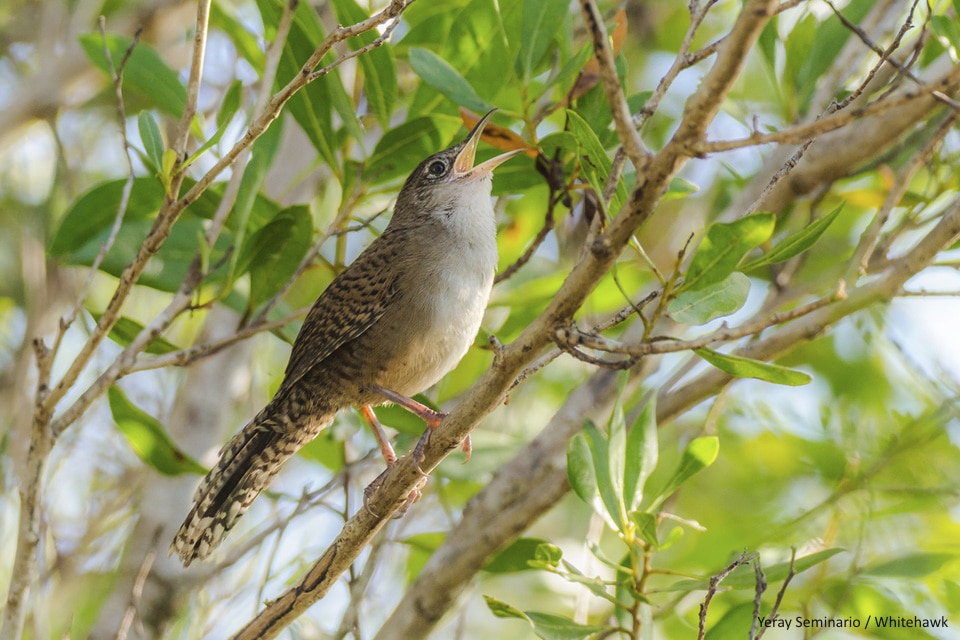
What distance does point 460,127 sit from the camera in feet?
12.1

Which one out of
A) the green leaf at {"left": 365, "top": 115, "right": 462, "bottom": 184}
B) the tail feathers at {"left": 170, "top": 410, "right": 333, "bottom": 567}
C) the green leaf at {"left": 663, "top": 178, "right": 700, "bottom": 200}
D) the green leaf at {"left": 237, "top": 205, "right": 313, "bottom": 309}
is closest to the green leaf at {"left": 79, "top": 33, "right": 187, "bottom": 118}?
the green leaf at {"left": 237, "top": 205, "right": 313, "bottom": 309}

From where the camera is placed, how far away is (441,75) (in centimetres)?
313

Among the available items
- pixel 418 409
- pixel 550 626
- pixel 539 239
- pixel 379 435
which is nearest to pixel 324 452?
pixel 379 435

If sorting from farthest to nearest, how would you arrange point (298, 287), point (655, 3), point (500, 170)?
1. point (655, 3)
2. point (298, 287)
3. point (500, 170)

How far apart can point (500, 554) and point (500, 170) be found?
136 centimetres

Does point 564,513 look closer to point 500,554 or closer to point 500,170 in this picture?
point 500,554

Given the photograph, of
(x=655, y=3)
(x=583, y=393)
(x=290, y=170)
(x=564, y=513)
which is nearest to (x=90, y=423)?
(x=290, y=170)

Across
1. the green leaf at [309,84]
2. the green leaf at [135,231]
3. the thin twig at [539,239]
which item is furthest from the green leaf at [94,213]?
the thin twig at [539,239]

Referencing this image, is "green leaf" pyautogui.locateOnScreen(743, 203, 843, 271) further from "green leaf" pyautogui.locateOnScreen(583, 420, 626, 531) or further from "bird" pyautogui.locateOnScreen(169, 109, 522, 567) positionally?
"bird" pyautogui.locateOnScreen(169, 109, 522, 567)

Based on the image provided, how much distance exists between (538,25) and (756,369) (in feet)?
4.88

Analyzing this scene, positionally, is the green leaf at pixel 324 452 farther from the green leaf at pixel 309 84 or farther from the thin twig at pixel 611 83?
the thin twig at pixel 611 83

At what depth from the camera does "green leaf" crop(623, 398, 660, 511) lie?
9.46ft

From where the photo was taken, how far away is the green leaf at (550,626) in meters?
2.70

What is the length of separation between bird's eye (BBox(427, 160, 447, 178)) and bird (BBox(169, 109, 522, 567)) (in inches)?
11.9
